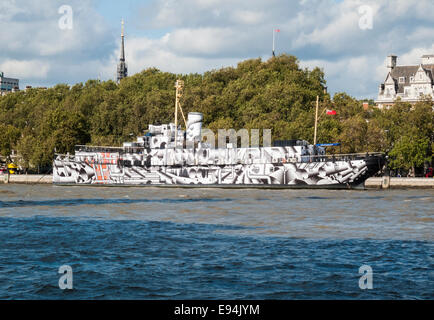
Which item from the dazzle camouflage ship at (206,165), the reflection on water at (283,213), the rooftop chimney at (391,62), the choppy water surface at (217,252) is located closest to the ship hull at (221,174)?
the dazzle camouflage ship at (206,165)

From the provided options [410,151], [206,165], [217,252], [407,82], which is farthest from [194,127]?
[217,252]

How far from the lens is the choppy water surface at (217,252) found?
62.4ft

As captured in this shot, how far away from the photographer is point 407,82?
117 meters

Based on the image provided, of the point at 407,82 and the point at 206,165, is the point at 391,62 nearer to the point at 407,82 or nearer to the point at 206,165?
the point at 407,82

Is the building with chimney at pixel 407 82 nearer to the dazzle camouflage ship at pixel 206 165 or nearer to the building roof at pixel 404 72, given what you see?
the building roof at pixel 404 72

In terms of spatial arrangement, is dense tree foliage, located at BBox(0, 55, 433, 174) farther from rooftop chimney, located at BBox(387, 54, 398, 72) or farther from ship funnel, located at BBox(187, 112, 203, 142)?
rooftop chimney, located at BBox(387, 54, 398, 72)

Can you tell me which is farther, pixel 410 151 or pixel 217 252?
pixel 410 151

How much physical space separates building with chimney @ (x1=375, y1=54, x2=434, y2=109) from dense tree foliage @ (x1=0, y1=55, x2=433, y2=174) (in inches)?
298

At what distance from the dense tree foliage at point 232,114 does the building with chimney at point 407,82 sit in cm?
757

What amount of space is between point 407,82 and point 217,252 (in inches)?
3946

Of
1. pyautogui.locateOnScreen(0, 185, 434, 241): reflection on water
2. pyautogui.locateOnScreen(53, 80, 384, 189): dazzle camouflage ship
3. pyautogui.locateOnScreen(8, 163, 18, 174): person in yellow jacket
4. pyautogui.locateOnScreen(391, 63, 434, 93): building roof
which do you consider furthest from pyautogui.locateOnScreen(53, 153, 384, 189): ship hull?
pyautogui.locateOnScreen(391, 63, 434, 93): building roof

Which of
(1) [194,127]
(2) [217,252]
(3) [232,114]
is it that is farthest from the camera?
(3) [232,114]

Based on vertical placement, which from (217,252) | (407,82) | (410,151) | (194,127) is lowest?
(217,252)

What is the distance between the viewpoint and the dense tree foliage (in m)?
89.7
